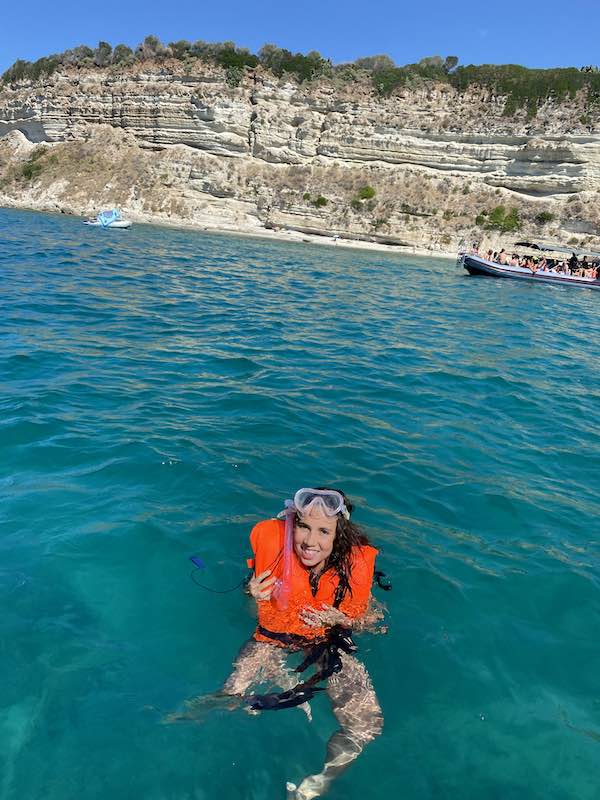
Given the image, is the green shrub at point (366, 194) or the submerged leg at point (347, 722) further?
the green shrub at point (366, 194)

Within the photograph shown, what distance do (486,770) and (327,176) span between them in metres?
58.1

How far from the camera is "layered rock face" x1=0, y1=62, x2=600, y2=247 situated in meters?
50.2

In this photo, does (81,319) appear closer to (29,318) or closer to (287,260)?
(29,318)

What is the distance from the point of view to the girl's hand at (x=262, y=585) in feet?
11.9

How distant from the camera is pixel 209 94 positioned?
54562 mm

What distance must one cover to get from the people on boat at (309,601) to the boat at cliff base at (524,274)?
108ft

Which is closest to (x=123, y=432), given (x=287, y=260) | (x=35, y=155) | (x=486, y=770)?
(x=486, y=770)

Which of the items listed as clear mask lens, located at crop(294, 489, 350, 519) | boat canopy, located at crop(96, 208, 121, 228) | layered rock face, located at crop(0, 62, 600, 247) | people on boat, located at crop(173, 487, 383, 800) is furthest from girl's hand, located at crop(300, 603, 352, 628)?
layered rock face, located at crop(0, 62, 600, 247)

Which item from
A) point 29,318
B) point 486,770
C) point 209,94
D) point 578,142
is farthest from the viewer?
point 209,94

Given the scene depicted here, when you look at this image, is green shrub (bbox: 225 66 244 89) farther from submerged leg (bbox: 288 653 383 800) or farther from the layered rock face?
submerged leg (bbox: 288 653 383 800)

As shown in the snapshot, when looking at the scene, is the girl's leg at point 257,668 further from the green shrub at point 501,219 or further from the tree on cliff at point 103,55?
the tree on cliff at point 103,55

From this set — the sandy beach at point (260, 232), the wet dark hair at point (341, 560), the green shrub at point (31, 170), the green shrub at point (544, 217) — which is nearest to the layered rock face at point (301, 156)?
the green shrub at point (31, 170)

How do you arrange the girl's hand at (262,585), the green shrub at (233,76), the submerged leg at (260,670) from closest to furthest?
the submerged leg at (260,670) → the girl's hand at (262,585) → the green shrub at (233,76)

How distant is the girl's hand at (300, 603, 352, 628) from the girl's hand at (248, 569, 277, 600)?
30cm
